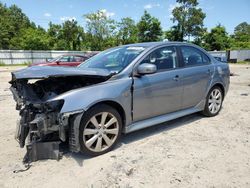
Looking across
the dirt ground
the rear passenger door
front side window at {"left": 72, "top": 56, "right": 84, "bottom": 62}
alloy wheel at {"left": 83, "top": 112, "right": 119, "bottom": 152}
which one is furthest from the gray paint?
front side window at {"left": 72, "top": 56, "right": 84, "bottom": 62}

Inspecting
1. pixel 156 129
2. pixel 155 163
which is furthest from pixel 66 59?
pixel 155 163

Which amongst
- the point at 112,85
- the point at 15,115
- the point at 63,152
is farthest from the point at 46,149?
the point at 15,115

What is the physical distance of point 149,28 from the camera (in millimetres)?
41094

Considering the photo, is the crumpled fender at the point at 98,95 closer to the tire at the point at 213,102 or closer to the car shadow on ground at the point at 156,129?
the car shadow on ground at the point at 156,129

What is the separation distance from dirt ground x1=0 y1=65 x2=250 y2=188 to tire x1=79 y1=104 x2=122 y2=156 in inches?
5.7

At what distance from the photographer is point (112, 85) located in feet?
11.8

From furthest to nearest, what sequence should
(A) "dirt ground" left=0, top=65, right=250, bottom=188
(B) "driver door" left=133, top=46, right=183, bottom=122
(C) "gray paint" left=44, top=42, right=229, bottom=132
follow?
(B) "driver door" left=133, top=46, right=183, bottom=122
(C) "gray paint" left=44, top=42, right=229, bottom=132
(A) "dirt ground" left=0, top=65, right=250, bottom=188

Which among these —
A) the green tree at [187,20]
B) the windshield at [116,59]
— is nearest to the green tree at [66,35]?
the green tree at [187,20]

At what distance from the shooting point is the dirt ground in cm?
296

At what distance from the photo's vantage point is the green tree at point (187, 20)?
43.7 m

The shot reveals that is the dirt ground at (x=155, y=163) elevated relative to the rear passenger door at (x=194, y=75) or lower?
lower

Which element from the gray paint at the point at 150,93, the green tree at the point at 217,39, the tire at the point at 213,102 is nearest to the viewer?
the gray paint at the point at 150,93

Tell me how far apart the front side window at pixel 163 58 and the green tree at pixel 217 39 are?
3914cm

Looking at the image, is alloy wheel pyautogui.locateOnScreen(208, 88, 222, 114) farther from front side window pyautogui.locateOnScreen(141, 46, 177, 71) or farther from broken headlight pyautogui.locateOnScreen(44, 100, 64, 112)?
broken headlight pyautogui.locateOnScreen(44, 100, 64, 112)
